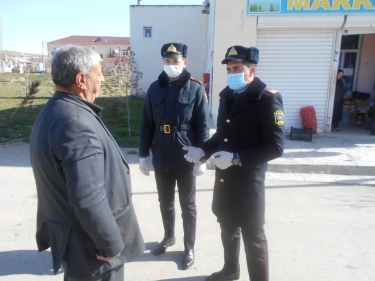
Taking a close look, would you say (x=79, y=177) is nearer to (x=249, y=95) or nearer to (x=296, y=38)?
(x=249, y=95)

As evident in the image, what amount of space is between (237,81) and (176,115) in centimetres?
77

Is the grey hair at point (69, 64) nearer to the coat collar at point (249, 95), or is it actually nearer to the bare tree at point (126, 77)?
the coat collar at point (249, 95)

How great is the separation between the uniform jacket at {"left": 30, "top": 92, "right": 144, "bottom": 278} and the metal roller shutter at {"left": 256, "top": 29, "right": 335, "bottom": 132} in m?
7.05

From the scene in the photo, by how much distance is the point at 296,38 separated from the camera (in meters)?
7.79

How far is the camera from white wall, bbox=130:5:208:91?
68.1 feet

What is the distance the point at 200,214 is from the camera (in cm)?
394

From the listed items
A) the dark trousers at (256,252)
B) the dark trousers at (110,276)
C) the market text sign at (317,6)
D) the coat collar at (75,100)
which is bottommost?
the dark trousers at (256,252)

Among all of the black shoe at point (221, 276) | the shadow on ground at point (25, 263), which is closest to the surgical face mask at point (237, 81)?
the black shoe at point (221, 276)

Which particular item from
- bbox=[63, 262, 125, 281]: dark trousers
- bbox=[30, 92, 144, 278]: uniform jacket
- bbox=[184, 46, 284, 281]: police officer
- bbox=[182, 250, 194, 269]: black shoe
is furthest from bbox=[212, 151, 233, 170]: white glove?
bbox=[182, 250, 194, 269]: black shoe

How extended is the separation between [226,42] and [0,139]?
6330 millimetres

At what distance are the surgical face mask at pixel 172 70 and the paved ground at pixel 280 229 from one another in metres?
1.78

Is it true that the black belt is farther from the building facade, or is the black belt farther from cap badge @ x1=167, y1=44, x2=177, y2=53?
the building facade

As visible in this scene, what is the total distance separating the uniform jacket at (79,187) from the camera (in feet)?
4.71

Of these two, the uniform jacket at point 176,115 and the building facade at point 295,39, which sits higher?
the building facade at point 295,39
